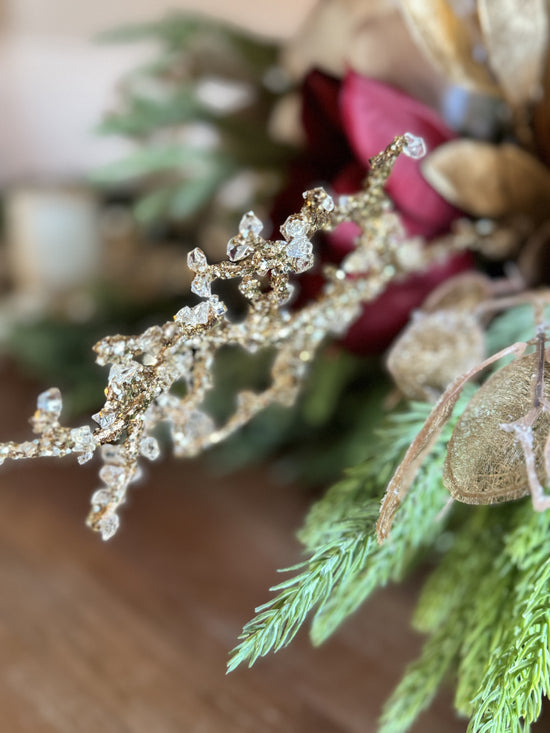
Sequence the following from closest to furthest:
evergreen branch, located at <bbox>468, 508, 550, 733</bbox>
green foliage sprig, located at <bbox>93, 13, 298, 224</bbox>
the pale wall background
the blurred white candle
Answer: evergreen branch, located at <bbox>468, 508, 550, 733</bbox>, green foliage sprig, located at <bbox>93, 13, 298, 224</bbox>, the blurred white candle, the pale wall background

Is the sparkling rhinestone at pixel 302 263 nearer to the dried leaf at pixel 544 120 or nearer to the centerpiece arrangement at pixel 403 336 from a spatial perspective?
the centerpiece arrangement at pixel 403 336

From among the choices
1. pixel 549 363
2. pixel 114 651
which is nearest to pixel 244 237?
pixel 549 363

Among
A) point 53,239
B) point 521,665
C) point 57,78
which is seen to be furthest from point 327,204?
point 57,78

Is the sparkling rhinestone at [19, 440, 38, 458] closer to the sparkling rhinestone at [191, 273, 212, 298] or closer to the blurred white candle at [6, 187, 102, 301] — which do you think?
the sparkling rhinestone at [191, 273, 212, 298]

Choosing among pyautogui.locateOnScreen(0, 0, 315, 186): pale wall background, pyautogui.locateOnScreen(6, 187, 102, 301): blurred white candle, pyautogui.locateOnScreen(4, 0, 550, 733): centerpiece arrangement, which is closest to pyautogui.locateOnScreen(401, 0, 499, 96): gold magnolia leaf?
pyautogui.locateOnScreen(4, 0, 550, 733): centerpiece arrangement

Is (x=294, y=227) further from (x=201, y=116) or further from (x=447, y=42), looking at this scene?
(x=201, y=116)

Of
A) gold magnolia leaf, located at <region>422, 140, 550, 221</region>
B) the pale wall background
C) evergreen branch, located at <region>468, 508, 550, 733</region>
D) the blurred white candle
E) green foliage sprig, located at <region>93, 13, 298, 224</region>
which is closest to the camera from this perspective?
evergreen branch, located at <region>468, 508, 550, 733</region>

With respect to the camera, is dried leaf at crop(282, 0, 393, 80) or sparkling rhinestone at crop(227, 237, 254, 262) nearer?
sparkling rhinestone at crop(227, 237, 254, 262)

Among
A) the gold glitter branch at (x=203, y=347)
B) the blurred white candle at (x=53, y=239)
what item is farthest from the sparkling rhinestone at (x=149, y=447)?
the blurred white candle at (x=53, y=239)
